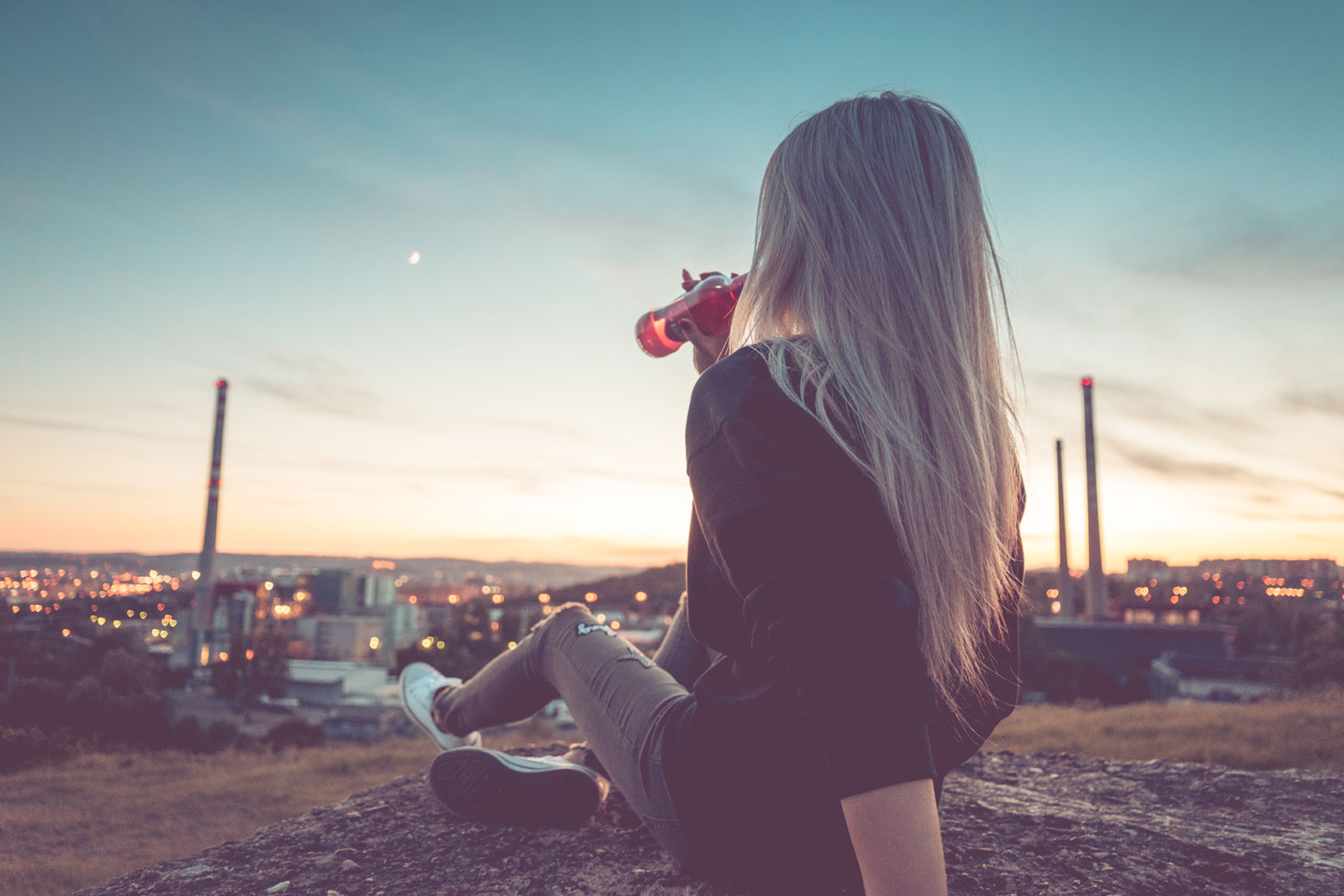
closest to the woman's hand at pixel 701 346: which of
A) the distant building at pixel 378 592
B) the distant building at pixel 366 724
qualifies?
the distant building at pixel 366 724

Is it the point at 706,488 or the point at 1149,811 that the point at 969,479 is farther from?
the point at 1149,811

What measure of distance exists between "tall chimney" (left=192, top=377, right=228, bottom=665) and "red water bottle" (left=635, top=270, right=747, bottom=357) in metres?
28.4

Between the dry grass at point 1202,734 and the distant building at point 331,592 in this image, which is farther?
the distant building at point 331,592

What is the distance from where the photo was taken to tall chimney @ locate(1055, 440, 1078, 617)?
20.8 meters

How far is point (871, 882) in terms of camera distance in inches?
24.1

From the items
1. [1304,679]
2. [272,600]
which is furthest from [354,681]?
[1304,679]

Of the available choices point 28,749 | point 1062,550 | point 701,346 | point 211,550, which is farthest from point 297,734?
point 1062,550

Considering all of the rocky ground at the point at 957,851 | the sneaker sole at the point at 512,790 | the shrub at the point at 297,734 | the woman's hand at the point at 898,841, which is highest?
the woman's hand at the point at 898,841

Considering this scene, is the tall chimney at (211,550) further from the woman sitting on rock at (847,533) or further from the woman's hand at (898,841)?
the woman's hand at (898,841)

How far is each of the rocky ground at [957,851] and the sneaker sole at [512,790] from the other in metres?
0.06

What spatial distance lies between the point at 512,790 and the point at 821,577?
1.14 meters

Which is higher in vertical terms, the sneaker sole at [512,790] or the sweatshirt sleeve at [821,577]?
the sweatshirt sleeve at [821,577]

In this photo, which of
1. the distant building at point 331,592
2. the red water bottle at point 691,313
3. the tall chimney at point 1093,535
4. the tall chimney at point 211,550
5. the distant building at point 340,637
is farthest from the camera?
the distant building at point 331,592

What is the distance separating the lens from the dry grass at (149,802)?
2.70m
